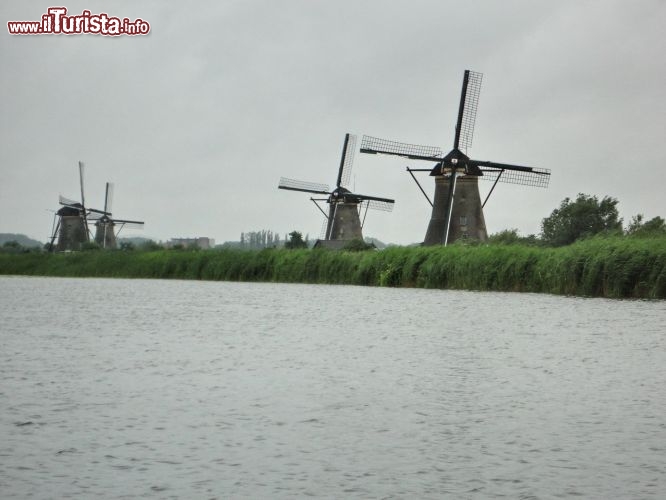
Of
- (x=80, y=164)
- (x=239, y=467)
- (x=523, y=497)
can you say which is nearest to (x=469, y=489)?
(x=523, y=497)

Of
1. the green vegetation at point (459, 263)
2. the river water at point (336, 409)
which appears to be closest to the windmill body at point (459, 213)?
the green vegetation at point (459, 263)

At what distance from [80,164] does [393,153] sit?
29936 millimetres

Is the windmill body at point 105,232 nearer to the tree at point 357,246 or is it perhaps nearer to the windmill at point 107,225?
the windmill at point 107,225

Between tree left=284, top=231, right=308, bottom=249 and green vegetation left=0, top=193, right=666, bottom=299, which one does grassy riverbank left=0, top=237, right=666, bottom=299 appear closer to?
green vegetation left=0, top=193, right=666, bottom=299

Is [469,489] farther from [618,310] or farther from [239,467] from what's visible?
[618,310]

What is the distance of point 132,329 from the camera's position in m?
14.3

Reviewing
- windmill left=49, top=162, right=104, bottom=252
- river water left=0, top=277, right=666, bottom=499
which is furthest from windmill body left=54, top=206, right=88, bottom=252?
river water left=0, top=277, right=666, bottom=499

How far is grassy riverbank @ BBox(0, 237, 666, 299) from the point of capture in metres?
20.4

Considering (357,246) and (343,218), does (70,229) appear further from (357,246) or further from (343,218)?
(357,246)

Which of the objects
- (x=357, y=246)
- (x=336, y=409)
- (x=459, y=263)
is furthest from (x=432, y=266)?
(x=336, y=409)

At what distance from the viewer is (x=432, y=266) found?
86.1 feet

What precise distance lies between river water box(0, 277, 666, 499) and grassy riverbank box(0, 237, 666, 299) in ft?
20.0

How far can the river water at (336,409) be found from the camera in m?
4.83

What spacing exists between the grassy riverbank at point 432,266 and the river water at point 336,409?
609 centimetres
